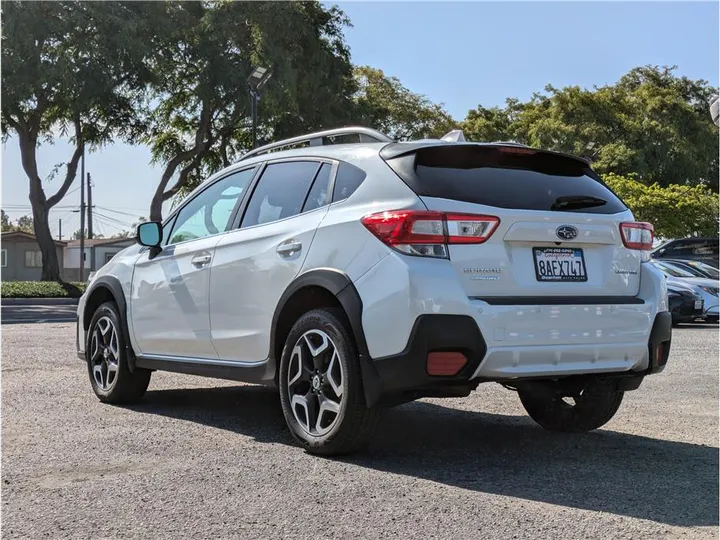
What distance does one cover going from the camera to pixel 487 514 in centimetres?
400

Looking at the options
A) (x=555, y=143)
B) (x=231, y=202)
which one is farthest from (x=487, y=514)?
(x=555, y=143)

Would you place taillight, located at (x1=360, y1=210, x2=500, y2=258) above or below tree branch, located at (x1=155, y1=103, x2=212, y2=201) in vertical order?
below

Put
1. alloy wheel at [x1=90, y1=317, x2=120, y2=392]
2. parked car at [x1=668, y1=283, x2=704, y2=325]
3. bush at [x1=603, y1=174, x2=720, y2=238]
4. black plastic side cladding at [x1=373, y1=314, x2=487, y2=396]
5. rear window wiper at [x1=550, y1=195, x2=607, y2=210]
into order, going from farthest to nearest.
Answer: bush at [x1=603, y1=174, x2=720, y2=238] < parked car at [x1=668, y1=283, x2=704, y2=325] < alloy wheel at [x1=90, y1=317, x2=120, y2=392] < rear window wiper at [x1=550, y1=195, x2=607, y2=210] < black plastic side cladding at [x1=373, y1=314, x2=487, y2=396]

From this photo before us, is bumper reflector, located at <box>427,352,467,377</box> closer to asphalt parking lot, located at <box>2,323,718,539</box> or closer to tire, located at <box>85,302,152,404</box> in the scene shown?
asphalt parking lot, located at <box>2,323,718,539</box>

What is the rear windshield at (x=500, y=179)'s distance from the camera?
194 inches

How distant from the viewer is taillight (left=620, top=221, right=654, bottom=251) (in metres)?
5.32

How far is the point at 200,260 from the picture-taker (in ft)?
20.6

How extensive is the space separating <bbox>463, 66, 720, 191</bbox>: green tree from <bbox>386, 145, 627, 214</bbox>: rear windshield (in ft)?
136

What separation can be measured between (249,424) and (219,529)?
2.50 meters

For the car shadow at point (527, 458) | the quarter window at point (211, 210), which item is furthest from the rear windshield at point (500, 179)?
the quarter window at point (211, 210)

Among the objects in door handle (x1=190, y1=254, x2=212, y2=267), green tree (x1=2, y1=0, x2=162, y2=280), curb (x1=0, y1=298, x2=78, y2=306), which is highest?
green tree (x1=2, y1=0, x2=162, y2=280)

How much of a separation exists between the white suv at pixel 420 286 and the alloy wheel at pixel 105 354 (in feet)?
3.43

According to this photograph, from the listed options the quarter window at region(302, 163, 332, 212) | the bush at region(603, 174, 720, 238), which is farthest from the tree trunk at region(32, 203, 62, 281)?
the quarter window at region(302, 163, 332, 212)

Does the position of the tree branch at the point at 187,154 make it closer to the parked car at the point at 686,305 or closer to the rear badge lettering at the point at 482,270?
the parked car at the point at 686,305
